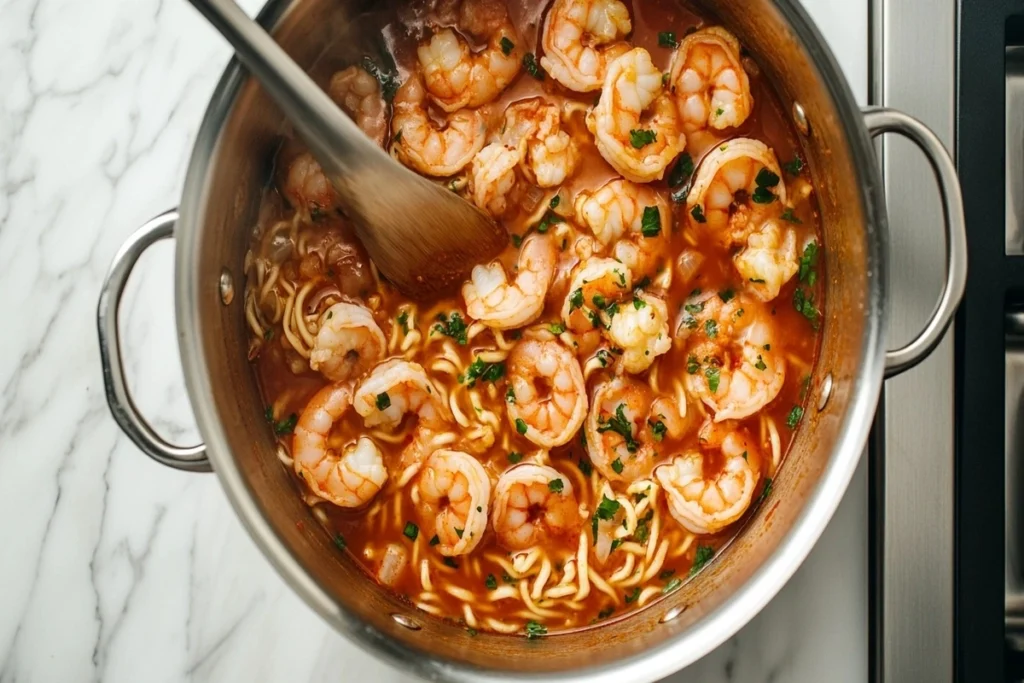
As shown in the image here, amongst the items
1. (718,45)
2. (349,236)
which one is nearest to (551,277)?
(349,236)

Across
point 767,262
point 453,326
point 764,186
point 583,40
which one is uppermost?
point 583,40

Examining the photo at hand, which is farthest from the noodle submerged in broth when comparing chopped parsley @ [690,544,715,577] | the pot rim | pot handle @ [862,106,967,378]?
pot handle @ [862,106,967,378]

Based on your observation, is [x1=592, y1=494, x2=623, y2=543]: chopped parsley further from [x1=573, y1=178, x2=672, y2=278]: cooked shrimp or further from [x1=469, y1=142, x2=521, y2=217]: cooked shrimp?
[x1=469, y1=142, x2=521, y2=217]: cooked shrimp

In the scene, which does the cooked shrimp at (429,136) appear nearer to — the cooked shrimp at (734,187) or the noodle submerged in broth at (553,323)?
the noodle submerged in broth at (553,323)

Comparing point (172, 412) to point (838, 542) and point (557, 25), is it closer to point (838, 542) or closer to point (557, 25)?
point (557, 25)

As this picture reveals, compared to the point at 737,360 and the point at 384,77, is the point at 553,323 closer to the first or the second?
the point at 737,360

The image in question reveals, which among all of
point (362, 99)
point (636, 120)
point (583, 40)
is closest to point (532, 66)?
point (583, 40)
